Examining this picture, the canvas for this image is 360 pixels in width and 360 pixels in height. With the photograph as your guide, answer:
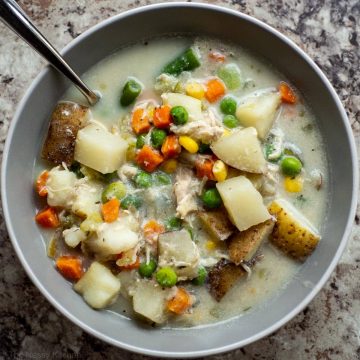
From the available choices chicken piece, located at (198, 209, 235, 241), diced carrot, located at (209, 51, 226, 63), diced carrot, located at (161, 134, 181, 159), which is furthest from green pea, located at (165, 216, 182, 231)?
diced carrot, located at (209, 51, 226, 63)

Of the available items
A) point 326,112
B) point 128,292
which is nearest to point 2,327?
point 128,292

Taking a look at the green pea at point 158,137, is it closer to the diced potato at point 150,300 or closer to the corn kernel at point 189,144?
the corn kernel at point 189,144

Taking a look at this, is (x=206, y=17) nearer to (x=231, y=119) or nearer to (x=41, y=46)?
(x=231, y=119)

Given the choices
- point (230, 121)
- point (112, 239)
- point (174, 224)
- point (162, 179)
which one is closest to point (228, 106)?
point (230, 121)

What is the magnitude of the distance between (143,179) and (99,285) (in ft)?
1.92

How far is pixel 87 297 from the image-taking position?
10.00 feet

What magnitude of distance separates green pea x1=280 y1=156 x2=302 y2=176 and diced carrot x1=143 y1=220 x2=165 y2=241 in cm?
71

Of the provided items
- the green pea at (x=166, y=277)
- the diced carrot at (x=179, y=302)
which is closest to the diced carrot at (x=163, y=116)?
the green pea at (x=166, y=277)

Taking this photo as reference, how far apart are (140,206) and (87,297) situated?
0.55 metres

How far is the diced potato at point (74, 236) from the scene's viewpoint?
117 inches

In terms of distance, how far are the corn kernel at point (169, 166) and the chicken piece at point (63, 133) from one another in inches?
18.8

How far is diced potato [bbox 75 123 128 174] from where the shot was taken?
2967 mm

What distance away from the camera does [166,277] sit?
9.50 ft

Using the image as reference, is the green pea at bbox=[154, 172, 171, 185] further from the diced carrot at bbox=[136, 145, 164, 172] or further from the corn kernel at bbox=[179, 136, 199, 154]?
the corn kernel at bbox=[179, 136, 199, 154]
